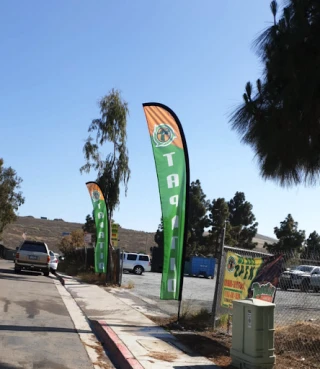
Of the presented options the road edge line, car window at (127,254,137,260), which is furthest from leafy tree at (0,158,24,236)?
the road edge line

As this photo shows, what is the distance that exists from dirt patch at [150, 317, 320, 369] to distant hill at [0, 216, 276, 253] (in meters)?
64.2

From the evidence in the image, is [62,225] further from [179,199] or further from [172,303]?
[179,199]

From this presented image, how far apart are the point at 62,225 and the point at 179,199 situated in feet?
284

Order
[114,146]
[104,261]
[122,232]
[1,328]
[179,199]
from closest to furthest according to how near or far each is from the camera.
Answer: [1,328]
[179,199]
[104,261]
[114,146]
[122,232]

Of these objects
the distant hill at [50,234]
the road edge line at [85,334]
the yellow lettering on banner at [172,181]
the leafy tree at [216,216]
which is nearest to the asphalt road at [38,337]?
the road edge line at [85,334]

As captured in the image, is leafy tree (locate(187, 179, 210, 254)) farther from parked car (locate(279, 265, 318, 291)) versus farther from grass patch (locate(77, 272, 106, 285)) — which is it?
parked car (locate(279, 265, 318, 291))

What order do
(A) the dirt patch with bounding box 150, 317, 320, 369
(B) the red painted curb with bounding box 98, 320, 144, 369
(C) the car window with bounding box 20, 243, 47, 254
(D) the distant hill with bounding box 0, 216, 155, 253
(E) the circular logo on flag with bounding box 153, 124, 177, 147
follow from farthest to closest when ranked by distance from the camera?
(D) the distant hill with bounding box 0, 216, 155, 253 < (C) the car window with bounding box 20, 243, 47, 254 < (E) the circular logo on flag with bounding box 153, 124, 177, 147 < (A) the dirt patch with bounding box 150, 317, 320, 369 < (B) the red painted curb with bounding box 98, 320, 144, 369

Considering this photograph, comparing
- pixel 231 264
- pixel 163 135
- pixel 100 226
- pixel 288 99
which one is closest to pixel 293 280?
pixel 231 264

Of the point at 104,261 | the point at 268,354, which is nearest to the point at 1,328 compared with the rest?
the point at 268,354

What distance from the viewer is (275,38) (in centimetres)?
741

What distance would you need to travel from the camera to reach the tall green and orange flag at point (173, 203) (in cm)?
1115

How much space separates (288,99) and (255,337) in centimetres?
341

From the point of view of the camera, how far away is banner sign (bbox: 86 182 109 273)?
75.9ft

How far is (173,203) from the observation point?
11.2 metres
